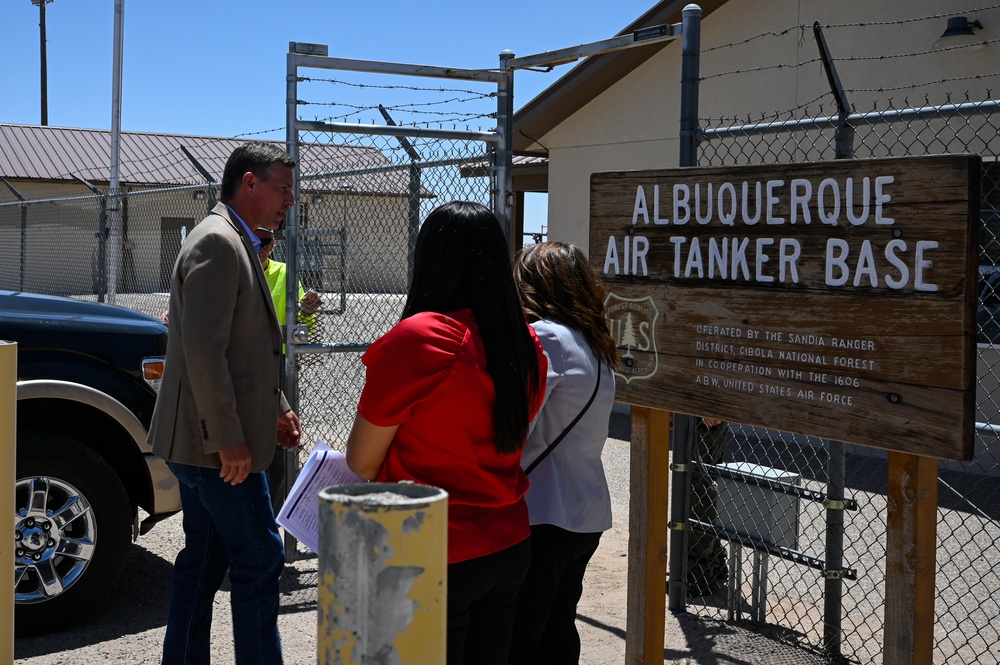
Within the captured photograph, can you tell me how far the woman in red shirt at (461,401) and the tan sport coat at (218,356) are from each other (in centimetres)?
84

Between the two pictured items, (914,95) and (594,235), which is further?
(914,95)

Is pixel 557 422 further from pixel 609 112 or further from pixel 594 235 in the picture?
pixel 609 112

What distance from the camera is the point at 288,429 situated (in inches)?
153

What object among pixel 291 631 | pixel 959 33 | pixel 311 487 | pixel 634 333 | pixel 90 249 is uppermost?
pixel 959 33

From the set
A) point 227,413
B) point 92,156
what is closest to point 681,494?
point 227,413

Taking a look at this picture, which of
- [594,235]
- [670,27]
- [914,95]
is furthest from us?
[914,95]

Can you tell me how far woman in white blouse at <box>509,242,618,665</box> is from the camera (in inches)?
128

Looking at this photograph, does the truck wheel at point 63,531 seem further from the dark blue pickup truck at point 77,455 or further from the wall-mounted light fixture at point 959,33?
the wall-mounted light fixture at point 959,33

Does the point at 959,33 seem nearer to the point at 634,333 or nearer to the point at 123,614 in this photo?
the point at 634,333

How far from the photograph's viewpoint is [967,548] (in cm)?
670

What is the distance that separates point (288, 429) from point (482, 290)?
1.57 metres

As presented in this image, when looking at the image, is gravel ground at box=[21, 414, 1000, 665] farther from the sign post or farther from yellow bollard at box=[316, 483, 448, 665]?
yellow bollard at box=[316, 483, 448, 665]

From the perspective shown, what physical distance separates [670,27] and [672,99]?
648cm

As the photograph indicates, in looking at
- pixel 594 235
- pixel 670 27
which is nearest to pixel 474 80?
pixel 670 27
